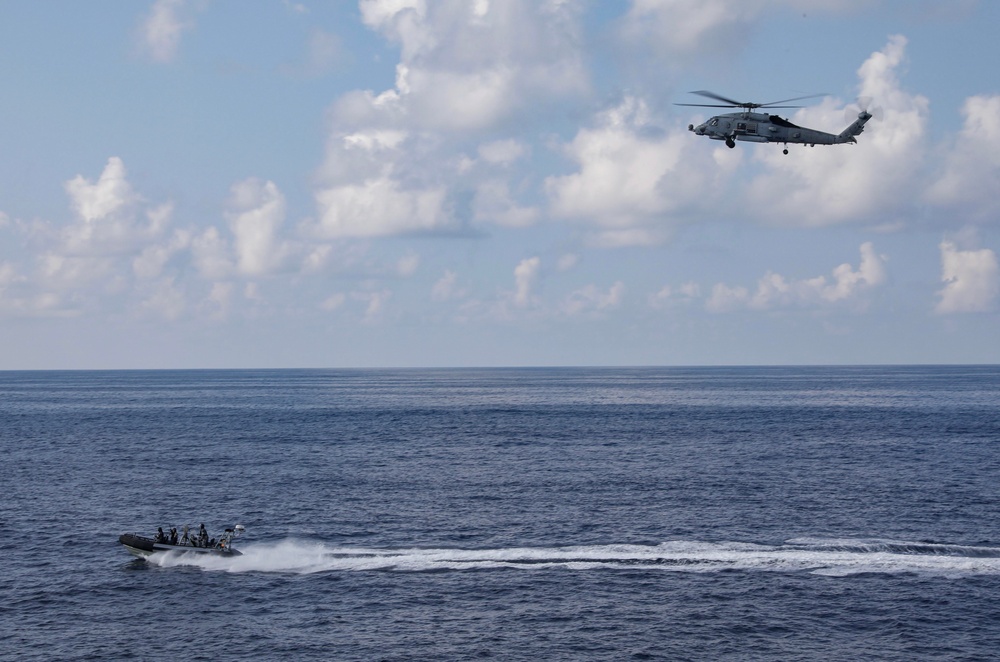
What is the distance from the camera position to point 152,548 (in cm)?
7162

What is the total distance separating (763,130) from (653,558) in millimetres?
37037

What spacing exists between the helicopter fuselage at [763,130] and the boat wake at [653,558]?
34.2 m

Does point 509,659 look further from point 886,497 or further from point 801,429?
point 801,429

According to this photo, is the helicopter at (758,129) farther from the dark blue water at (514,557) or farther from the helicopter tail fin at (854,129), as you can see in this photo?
the dark blue water at (514,557)

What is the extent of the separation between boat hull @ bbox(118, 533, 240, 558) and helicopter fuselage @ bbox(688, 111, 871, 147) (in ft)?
177

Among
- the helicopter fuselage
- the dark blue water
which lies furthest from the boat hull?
the helicopter fuselage

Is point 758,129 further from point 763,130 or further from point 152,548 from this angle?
point 152,548

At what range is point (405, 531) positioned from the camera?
80.2 m

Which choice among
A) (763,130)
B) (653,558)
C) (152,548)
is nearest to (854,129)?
(763,130)

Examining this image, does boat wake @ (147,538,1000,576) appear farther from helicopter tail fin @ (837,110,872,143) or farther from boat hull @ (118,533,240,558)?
helicopter tail fin @ (837,110,872,143)

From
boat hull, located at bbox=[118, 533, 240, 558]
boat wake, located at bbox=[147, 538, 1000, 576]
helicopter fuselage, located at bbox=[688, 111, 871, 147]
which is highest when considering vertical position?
helicopter fuselage, located at bbox=[688, 111, 871, 147]

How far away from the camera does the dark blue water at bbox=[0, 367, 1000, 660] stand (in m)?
54.3

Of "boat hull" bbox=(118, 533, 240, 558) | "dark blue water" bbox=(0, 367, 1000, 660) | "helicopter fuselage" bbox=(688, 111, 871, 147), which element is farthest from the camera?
"helicopter fuselage" bbox=(688, 111, 871, 147)

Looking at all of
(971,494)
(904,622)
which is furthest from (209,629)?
(971,494)
